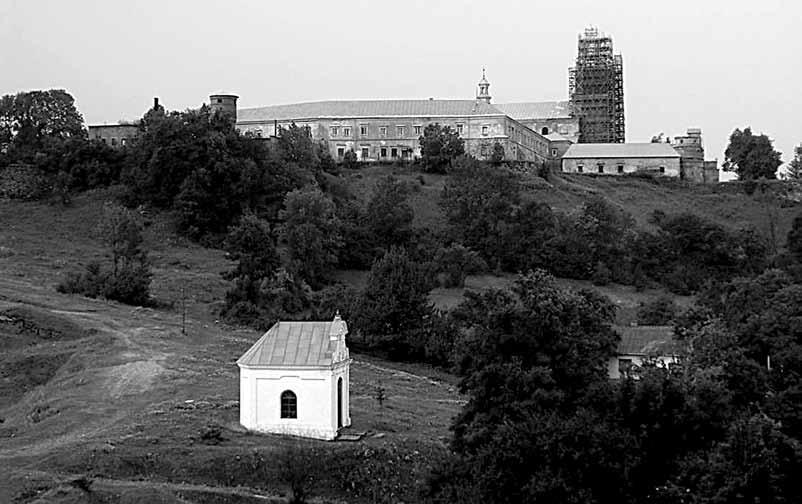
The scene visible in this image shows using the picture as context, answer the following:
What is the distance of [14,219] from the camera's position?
6844cm

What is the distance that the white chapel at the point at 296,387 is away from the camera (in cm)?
3069

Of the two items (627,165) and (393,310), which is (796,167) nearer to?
(627,165)

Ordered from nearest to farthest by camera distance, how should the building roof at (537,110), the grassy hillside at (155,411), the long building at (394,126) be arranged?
the grassy hillside at (155,411) < the long building at (394,126) < the building roof at (537,110)

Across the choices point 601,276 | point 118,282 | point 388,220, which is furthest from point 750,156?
point 118,282

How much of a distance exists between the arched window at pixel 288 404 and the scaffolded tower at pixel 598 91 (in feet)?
265

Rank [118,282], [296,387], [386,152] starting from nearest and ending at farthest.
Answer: [296,387]
[118,282]
[386,152]

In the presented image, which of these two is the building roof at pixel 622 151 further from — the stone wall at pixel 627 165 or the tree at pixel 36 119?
the tree at pixel 36 119

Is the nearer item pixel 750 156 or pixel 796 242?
pixel 796 242

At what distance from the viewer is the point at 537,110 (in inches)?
4254

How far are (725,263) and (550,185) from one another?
16986 millimetres

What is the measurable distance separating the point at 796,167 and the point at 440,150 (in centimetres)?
3422

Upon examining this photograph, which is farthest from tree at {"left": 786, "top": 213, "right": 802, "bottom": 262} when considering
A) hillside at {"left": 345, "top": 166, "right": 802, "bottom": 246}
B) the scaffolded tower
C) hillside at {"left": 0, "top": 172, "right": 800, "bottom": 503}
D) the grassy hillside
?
the scaffolded tower

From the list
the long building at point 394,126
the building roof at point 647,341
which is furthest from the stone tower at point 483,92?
the building roof at point 647,341

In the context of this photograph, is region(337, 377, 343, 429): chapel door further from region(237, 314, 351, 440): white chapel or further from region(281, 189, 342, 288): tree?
region(281, 189, 342, 288): tree
